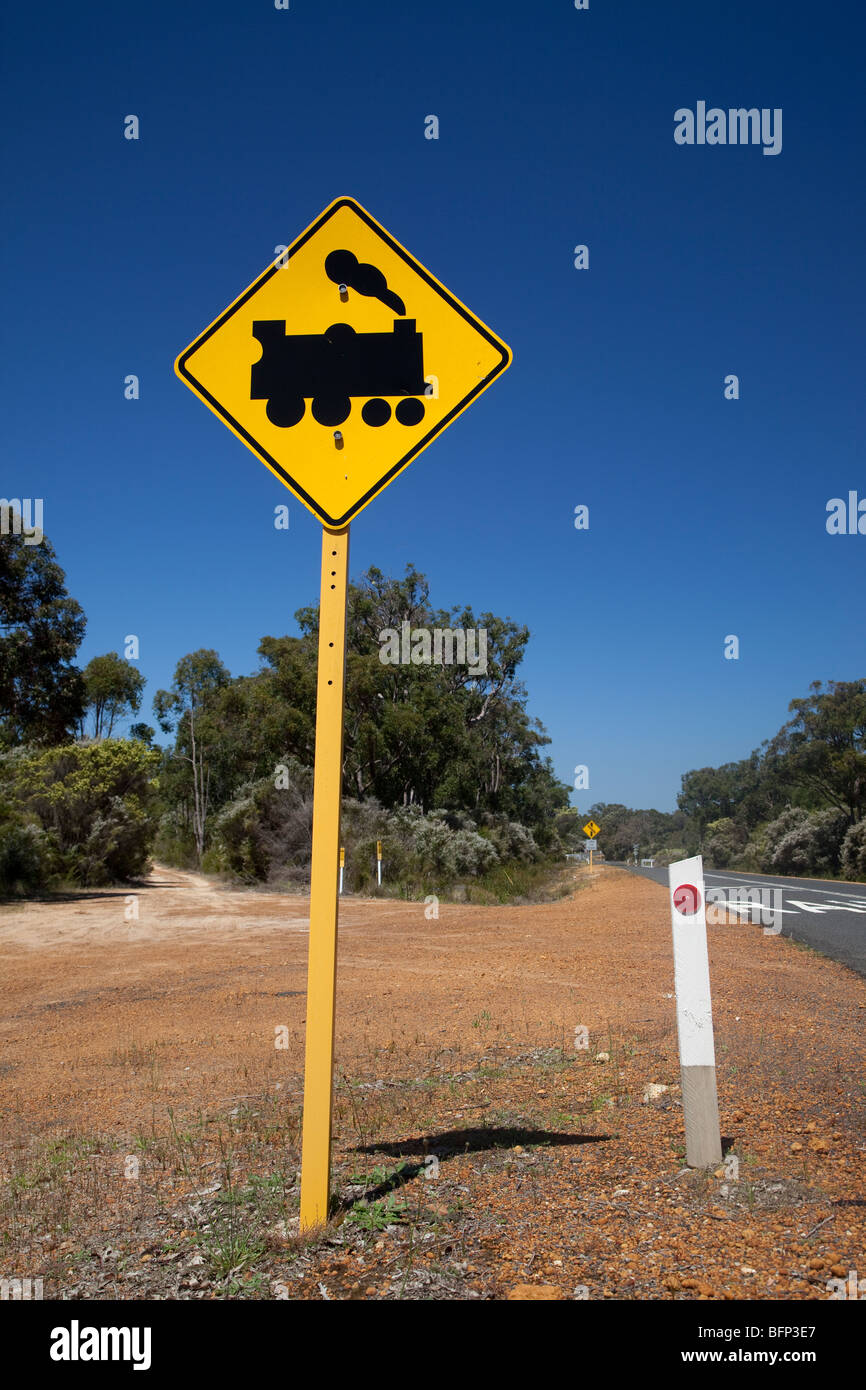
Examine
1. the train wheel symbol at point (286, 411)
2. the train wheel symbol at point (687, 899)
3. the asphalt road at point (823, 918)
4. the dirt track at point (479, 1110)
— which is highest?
the train wheel symbol at point (286, 411)

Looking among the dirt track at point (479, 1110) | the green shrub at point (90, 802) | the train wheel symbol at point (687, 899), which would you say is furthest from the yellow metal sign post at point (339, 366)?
the green shrub at point (90, 802)

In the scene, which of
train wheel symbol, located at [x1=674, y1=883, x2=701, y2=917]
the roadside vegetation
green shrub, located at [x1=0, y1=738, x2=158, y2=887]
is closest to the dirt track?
train wheel symbol, located at [x1=674, y1=883, x2=701, y2=917]

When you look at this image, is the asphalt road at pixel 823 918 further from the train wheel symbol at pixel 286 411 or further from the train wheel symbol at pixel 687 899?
the train wheel symbol at pixel 286 411

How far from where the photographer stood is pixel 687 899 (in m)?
3.59

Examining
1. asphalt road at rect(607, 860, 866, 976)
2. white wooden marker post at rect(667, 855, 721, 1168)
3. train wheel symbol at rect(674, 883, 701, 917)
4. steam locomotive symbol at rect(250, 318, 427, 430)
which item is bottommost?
asphalt road at rect(607, 860, 866, 976)

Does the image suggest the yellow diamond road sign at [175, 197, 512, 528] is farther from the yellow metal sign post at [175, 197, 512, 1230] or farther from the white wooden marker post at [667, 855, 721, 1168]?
the white wooden marker post at [667, 855, 721, 1168]

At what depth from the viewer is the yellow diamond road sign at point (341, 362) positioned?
3.32 m

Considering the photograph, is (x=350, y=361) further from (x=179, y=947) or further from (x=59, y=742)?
(x=59, y=742)

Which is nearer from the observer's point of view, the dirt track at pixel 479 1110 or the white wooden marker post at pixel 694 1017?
the dirt track at pixel 479 1110

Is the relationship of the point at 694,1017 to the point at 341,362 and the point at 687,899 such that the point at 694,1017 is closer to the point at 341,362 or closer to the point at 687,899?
the point at 687,899

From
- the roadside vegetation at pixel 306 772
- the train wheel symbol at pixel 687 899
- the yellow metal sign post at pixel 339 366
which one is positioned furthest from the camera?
the roadside vegetation at pixel 306 772

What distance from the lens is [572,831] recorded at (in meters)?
86.3

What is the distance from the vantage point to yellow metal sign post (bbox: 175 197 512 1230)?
331 cm

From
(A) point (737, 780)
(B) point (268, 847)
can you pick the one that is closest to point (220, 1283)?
(B) point (268, 847)
